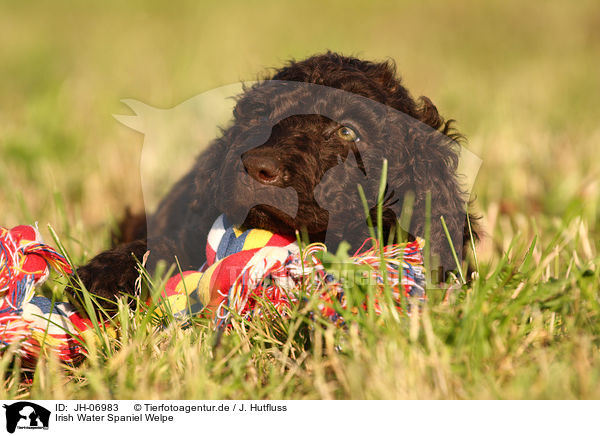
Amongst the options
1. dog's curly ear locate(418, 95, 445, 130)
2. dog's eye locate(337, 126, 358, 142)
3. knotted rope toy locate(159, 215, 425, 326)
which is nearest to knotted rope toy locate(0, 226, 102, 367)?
knotted rope toy locate(159, 215, 425, 326)

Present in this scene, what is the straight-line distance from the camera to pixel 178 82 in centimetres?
591

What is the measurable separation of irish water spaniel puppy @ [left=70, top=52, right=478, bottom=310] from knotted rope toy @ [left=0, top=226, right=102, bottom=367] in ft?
0.47

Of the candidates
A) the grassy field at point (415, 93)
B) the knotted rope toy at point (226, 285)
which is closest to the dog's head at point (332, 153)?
the knotted rope toy at point (226, 285)

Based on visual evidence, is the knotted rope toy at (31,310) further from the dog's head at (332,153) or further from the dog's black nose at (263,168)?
the dog's black nose at (263,168)

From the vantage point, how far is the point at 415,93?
3.00 metres

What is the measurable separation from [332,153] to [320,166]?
10 centimetres

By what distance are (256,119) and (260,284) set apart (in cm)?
88

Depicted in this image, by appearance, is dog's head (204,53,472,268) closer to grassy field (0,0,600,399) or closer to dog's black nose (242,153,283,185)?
dog's black nose (242,153,283,185)

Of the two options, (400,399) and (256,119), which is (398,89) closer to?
(256,119)
